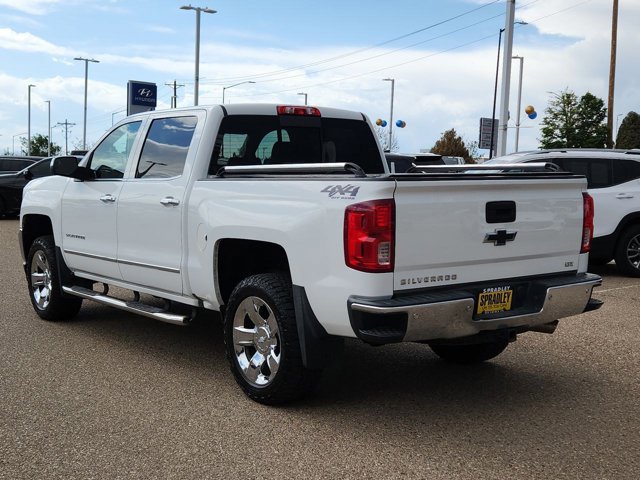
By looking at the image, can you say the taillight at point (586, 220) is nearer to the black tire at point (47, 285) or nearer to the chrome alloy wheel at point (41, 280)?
the black tire at point (47, 285)

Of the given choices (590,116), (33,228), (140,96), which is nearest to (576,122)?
(590,116)

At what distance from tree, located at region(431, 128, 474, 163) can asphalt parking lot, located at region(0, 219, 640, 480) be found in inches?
2446

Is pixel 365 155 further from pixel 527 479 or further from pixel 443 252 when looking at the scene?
pixel 527 479

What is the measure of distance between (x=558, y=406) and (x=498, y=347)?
843 millimetres

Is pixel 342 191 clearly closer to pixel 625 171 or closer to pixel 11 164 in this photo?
pixel 625 171

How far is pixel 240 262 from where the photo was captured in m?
5.36

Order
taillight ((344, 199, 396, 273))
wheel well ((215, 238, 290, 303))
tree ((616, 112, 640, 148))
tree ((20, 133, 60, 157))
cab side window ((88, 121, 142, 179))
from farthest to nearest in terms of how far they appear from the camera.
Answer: tree ((20, 133, 60, 157))
tree ((616, 112, 640, 148))
cab side window ((88, 121, 142, 179))
wheel well ((215, 238, 290, 303))
taillight ((344, 199, 396, 273))

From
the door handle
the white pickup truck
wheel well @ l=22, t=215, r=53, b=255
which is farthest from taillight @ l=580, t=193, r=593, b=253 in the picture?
wheel well @ l=22, t=215, r=53, b=255

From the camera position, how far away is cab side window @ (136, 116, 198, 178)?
5.77 m

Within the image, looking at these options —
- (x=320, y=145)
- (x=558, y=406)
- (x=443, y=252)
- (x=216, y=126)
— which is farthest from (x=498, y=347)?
(x=216, y=126)

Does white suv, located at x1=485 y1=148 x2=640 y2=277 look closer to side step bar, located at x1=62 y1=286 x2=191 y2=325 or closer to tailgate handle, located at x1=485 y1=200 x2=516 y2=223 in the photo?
tailgate handle, located at x1=485 y1=200 x2=516 y2=223

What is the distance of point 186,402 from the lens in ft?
16.3

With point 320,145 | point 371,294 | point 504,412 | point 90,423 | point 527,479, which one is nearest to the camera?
point 527,479

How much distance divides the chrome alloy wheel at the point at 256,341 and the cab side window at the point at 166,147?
4.30 feet
